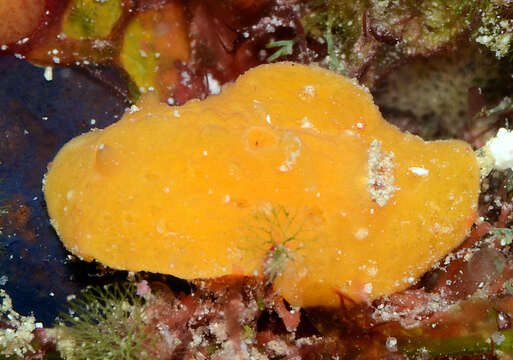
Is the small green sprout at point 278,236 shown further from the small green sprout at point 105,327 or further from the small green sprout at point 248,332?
the small green sprout at point 105,327

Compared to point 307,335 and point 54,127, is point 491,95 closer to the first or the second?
point 307,335

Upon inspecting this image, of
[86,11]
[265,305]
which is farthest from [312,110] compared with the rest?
[86,11]

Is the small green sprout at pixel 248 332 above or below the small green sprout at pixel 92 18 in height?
below

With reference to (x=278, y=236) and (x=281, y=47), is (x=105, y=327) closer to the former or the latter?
(x=278, y=236)

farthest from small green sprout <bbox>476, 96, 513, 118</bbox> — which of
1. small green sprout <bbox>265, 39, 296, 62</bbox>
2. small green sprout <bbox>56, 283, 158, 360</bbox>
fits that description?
small green sprout <bbox>56, 283, 158, 360</bbox>

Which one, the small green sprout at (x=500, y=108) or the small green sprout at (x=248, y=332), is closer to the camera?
the small green sprout at (x=248, y=332)

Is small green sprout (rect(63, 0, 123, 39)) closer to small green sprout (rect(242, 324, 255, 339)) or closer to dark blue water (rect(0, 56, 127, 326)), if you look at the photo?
dark blue water (rect(0, 56, 127, 326))

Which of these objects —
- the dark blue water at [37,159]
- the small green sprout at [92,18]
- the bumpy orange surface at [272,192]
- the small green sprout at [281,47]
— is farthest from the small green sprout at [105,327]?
the small green sprout at [281,47]
